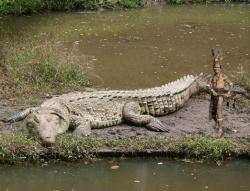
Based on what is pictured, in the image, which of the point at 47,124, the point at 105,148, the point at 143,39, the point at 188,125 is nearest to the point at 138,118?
the point at 188,125

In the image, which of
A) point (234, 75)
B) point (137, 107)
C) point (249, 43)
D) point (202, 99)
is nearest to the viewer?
point (137, 107)

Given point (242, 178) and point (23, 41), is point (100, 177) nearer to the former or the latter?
Answer: point (242, 178)

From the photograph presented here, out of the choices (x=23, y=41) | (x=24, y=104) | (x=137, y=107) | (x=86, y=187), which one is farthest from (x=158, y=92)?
(x=23, y=41)

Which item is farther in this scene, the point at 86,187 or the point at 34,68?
the point at 34,68

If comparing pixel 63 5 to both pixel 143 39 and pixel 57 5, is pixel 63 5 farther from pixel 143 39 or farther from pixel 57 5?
pixel 143 39

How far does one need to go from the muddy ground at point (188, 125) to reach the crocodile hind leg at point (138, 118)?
0.09 m

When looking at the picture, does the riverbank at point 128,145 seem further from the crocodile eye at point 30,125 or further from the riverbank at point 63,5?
the riverbank at point 63,5

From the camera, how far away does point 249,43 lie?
15.4m

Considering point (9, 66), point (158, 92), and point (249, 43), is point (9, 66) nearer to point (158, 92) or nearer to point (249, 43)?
point (158, 92)

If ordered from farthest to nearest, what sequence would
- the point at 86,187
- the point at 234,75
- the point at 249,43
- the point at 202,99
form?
the point at 249,43, the point at 234,75, the point at 202,99, the point at 86,187

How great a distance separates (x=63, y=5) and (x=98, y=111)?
44.0ft

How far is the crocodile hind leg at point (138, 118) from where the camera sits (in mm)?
8727

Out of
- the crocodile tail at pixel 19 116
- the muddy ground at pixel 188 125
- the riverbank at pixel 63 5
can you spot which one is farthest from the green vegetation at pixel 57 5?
the crocodile tail at pixel 19 116

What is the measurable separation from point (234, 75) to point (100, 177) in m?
5.22
